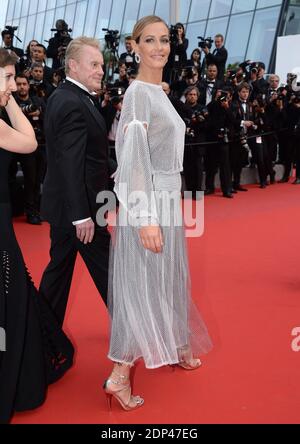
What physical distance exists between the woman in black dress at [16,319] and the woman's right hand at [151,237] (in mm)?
495

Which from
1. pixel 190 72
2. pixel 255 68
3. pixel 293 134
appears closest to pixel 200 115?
pixel 190 72

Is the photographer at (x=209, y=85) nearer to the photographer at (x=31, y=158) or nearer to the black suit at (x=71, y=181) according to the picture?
the photographer at (x=31, y=158)

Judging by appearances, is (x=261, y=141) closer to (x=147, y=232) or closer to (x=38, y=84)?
(x=38, y=84)

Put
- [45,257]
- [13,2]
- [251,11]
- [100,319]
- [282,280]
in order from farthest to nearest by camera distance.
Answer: [13,2], [251,11], [45,257], [282,280], [100,319]

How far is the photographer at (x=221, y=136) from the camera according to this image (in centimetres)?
732

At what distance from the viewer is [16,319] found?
81.5 inches

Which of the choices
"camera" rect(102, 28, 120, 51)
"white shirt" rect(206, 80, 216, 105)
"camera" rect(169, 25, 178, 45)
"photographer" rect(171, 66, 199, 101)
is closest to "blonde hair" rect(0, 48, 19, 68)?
"photographer" rect(171, 66, 199, 101)

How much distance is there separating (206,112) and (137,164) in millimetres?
5364

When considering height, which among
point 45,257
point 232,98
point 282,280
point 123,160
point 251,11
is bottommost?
point 45,257

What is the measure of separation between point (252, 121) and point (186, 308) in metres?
6.13

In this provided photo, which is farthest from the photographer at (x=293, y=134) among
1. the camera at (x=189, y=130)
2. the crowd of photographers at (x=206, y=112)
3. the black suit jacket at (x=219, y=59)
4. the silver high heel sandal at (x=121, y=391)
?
the silver high heel sandal at (x=121, y=391)
